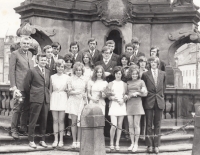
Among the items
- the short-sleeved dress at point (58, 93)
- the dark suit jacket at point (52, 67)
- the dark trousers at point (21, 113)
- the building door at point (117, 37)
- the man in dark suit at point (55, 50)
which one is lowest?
the dark trousers at point (21, 113)

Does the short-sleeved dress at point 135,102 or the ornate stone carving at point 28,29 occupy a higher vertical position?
the ornate stone carving at point 28,29

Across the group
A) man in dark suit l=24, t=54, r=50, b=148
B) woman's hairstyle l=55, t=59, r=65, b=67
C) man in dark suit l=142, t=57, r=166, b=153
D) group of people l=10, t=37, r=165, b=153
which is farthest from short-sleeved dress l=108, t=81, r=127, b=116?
man in dark suit l=24, t=54, r=50, b=148

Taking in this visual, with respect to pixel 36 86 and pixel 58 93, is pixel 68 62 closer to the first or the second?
pixel 58 93

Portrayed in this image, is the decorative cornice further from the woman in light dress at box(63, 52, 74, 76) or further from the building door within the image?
the woman in light dress at box(63, 52, 74, 76)

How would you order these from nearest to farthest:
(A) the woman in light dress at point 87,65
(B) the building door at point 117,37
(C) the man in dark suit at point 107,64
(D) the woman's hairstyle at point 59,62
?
(D) the woman's hairstyle at point 59,62 < (A) the woman in light dress at point 87,65 < (C) the man in dark suit at point 107,64 < (B) the building door at point 117,37

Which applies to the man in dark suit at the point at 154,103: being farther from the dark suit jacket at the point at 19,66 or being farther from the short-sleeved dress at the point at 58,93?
the dark suit jacket at the point at 19,66

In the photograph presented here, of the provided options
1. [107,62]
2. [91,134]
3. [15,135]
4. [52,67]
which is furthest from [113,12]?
[91,134]

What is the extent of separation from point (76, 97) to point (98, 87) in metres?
0.51

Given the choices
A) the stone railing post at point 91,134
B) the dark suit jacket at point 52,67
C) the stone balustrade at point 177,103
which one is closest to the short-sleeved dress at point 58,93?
the dark suit jacket at point 52,67

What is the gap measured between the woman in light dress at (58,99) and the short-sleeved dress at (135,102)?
135cm

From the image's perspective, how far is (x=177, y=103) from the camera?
10.7 m

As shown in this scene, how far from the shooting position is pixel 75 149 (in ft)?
28.2

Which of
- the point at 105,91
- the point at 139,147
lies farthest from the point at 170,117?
the point at 105,91

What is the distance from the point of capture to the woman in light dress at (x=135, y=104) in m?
8.63
